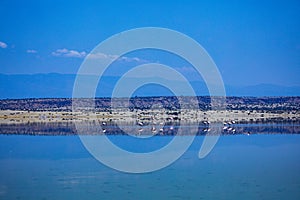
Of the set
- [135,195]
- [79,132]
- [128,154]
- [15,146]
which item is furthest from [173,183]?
[79,132]

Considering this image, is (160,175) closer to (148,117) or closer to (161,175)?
(161,175)

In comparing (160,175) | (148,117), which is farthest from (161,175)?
(148,117)

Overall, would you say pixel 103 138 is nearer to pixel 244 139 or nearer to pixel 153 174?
pixel 244 139

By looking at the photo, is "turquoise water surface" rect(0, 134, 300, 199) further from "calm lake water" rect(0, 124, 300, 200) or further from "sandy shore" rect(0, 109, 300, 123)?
"sandy shore" rect(0, 109, 300, 123)

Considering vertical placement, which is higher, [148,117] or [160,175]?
[148,117]

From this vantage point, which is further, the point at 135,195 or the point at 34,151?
the point at 34,151

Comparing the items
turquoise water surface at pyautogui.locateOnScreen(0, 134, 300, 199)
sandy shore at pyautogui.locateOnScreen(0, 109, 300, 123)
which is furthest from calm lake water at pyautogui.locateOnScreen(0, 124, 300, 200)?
sandy shore at pyautogui.locateOnScreen(0, 109, 300, 123)

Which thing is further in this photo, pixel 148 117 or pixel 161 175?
pixel 148 117
